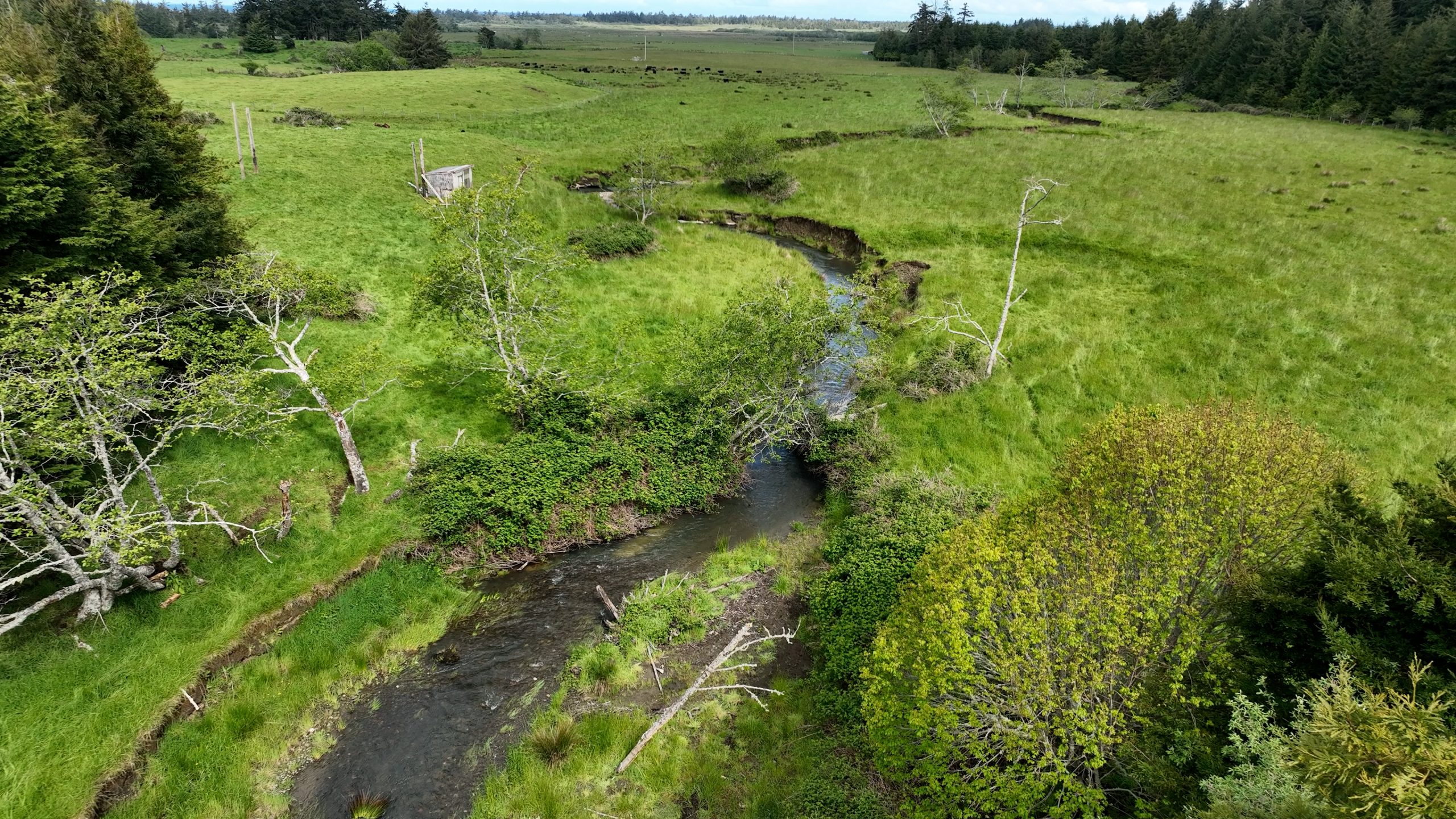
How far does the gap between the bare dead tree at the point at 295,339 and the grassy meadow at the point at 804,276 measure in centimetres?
95

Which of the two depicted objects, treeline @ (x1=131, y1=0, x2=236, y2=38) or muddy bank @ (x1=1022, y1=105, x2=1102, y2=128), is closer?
muddy bank @ (x1=1022, y1=105, x2=1102, y2=128)

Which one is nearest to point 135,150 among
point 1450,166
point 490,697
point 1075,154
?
point 490,697

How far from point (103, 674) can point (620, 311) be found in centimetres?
2255

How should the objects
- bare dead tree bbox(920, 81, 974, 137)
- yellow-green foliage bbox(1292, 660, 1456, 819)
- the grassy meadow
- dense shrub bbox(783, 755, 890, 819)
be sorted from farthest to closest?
bare dead tree bbox(920, 81, 974, 137) < the grassy meadow < dense shrub bbox(783, 755, 890, 819) < yellow-green foliage bbox(1292, 660, 1456, 819)

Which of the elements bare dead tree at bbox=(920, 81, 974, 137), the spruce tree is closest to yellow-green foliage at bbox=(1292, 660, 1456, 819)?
the spruce tree

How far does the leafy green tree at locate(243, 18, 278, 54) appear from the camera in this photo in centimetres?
10350

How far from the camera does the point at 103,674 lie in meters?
12.8

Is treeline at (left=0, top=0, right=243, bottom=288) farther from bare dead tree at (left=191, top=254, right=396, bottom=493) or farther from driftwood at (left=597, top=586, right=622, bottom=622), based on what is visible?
driftwood at (left=597, top=586, right=622, bottom=622)

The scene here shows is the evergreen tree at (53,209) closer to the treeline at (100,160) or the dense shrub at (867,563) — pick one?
the treeline at (100,160)

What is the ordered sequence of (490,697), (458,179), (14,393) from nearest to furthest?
(14,393), (490,697), (458,179)

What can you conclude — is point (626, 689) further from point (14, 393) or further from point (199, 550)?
point (14, 393)

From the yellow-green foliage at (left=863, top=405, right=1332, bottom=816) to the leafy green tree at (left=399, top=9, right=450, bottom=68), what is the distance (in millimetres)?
121891

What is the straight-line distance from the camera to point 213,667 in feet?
45.7

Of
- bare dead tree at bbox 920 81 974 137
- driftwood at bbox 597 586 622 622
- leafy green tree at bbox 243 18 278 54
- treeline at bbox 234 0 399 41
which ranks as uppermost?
treeline at bbox 234 0 399 41
